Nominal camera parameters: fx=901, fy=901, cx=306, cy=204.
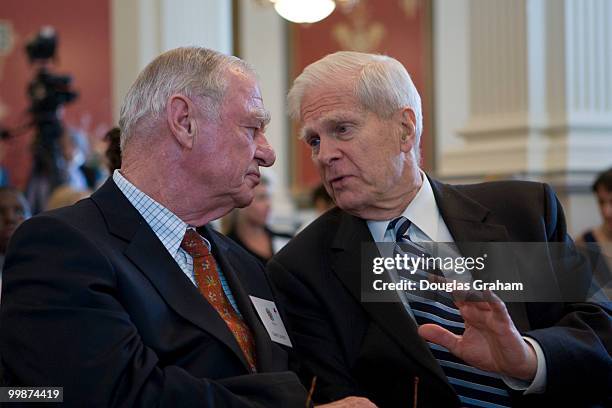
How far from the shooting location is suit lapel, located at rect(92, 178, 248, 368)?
1.92 metres

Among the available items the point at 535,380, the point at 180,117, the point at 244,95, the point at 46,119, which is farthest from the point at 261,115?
the point at 46,119

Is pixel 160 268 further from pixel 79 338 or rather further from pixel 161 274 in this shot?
pixel 79 338

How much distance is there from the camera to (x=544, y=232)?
234 centimetres

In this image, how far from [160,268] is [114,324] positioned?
0.77ft

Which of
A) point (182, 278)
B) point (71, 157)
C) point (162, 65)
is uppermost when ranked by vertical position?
point (162, 65)

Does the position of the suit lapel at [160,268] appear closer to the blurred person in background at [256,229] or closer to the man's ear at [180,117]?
the man's ear at [180,117]

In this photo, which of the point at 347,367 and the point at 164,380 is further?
the point at 347,367

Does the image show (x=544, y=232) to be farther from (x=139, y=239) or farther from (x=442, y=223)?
(x=139, y=239)

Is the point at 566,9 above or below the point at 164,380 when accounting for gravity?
above

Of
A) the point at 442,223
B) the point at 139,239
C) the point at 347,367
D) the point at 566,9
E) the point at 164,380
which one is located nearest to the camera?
the point at 164,380

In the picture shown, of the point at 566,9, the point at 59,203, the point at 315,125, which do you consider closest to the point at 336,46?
the point at 566,9

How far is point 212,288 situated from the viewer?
2107 mm

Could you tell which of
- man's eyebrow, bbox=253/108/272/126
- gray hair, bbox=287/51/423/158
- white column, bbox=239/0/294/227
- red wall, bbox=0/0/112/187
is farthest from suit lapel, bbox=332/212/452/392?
red wall, bbox=0/0/112/187

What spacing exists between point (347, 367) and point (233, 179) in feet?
1.85
